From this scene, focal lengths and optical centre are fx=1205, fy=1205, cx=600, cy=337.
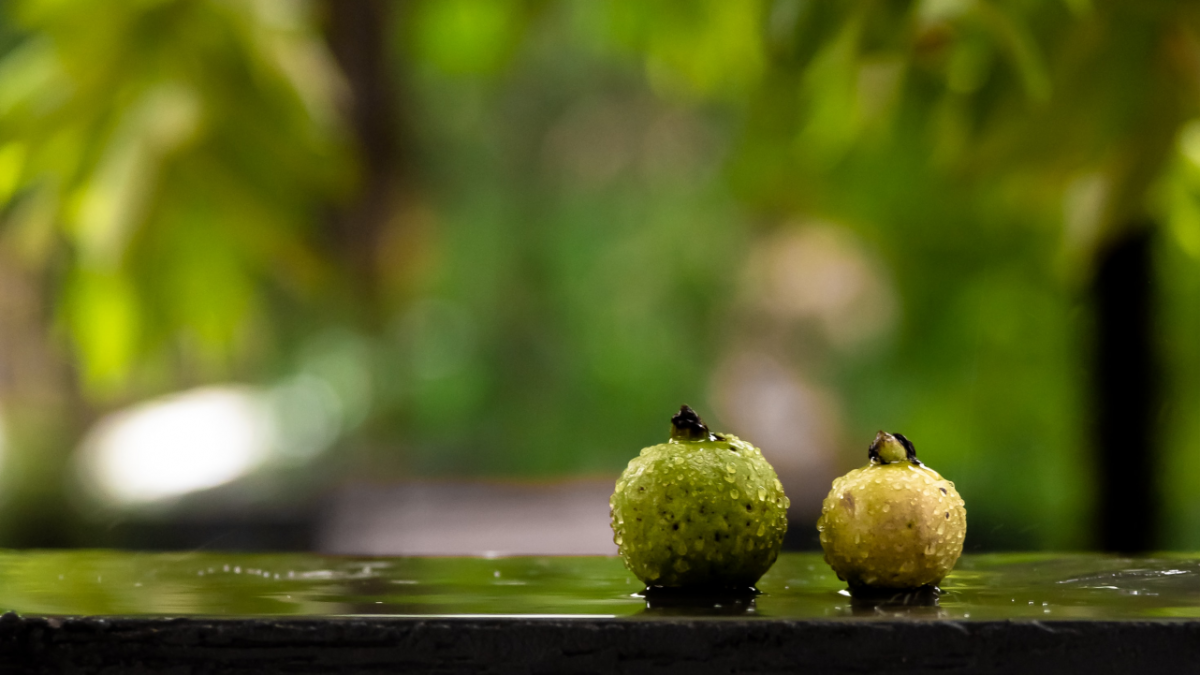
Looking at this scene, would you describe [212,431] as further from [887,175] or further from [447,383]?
[887,175]

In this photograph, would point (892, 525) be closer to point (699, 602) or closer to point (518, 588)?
point (699, 602)

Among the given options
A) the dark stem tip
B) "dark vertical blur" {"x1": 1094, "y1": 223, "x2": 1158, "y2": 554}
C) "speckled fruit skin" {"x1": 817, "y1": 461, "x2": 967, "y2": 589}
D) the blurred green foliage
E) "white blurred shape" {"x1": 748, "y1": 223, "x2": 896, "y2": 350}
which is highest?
"white blurred shape" {"x1": 748, "y1": 223, "x2": 896, "y2": 350}

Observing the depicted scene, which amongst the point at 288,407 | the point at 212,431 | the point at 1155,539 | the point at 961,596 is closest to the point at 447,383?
the point at 288,407

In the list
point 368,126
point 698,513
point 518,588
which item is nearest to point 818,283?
point 368,126

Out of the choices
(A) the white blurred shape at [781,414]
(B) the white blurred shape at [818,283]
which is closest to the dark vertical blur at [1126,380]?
(A) the white blurred shape at [781,414]

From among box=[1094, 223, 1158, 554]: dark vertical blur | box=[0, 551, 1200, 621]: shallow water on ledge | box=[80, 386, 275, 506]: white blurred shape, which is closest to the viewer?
box=[0, 551, 1200, 621]: shallow water on ledge

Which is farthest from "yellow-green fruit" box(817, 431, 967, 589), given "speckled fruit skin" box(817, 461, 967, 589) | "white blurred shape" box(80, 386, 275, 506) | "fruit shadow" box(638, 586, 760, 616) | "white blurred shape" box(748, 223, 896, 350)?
"white blurred shape" box(748, 223, 896, 350)

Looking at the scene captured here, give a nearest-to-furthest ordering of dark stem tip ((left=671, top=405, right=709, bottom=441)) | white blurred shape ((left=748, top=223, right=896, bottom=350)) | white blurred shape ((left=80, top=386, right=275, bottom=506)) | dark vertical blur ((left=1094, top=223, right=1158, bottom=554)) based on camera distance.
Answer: dark stem tip ((left=671, top=405, right=709, bottom=441)), dark vertical blur ((left=1094, top=223, right=1158, bottom=554)), white blurred shape ((left=80, top=386, right=275, bottom=506)), white blurred shape ((left=748, top=223, right=896, bottom=350))

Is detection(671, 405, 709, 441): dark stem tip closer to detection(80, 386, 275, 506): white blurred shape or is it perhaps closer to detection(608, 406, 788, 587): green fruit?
detection(608, 406, 788, 587): green fruit
